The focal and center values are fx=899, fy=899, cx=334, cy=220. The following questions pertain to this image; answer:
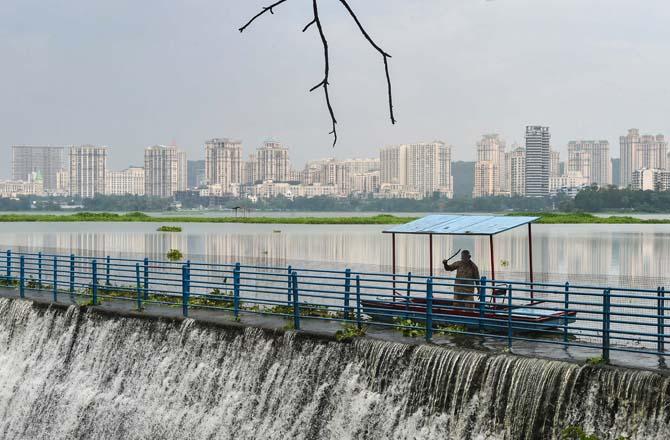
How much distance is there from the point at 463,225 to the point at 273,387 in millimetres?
5025

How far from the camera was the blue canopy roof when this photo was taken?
17.1 metres

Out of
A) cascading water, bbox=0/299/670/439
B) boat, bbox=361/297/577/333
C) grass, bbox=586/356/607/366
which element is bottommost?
cascading water, bbox=0/299/670/439

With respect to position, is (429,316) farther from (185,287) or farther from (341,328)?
(185,287)

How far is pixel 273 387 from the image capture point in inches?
617

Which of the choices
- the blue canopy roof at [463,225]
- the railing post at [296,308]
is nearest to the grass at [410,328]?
the blue canopy roof at [463,225]

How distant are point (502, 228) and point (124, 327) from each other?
8312mm

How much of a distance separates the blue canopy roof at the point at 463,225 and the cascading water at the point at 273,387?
319 cm

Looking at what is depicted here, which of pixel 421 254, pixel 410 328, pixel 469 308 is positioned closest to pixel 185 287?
pixel 410 328

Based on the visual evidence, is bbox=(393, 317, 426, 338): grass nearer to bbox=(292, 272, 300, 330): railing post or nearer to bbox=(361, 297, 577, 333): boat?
bbox=(361, 297, 577, 333): boat

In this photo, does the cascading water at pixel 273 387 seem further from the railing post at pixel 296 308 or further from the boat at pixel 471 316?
the boat at pixel 471 316

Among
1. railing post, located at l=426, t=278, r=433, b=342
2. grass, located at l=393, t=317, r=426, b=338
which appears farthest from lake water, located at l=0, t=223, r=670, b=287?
railing post, located at l=426, t=278, r=433, b=342

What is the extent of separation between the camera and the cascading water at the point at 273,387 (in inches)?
472

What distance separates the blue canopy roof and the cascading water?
319 centimetres

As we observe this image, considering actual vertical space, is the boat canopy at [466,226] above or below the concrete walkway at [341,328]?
above
